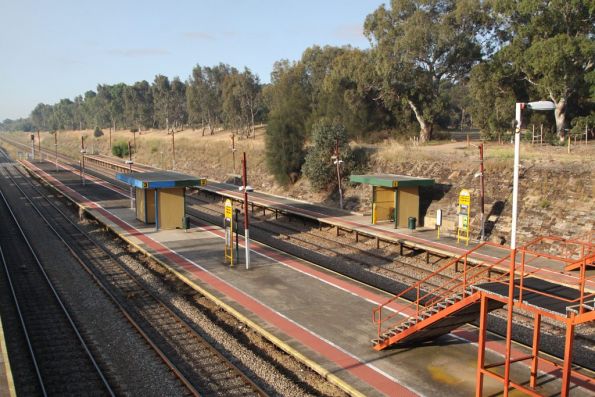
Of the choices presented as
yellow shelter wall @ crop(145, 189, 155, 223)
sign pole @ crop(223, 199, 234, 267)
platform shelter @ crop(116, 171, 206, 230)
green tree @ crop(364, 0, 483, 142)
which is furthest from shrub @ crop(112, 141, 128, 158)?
sign pole @ crop(223, 199, 234, 267)

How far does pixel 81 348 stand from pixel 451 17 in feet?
139

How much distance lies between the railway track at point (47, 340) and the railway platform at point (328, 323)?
14.6 ft

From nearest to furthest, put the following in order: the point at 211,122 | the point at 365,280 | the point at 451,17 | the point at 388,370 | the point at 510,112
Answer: the point at 388,370, the point at 365,280, the point at 510,112, the point at 451,17, the point at 211,122

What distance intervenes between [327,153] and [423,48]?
14486mm

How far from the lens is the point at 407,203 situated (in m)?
31.2

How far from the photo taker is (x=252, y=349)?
14891mm

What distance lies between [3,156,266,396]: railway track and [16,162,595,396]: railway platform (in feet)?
4.92

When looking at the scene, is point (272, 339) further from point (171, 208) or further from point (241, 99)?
point (241, 99)

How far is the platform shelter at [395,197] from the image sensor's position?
30438 mm

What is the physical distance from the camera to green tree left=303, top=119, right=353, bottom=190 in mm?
41031

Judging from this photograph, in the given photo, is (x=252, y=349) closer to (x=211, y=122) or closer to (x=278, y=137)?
(x=278, y=137)

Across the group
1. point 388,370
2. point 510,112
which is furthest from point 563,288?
point 510,112

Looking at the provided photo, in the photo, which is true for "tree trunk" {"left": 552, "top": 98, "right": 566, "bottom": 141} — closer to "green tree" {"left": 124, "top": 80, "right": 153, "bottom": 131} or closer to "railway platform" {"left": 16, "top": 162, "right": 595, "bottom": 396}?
"railway platform" {"left": 16, "top": 162, "right": 595, "bottom": 396}

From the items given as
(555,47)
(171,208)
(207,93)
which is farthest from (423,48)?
(207,93)
